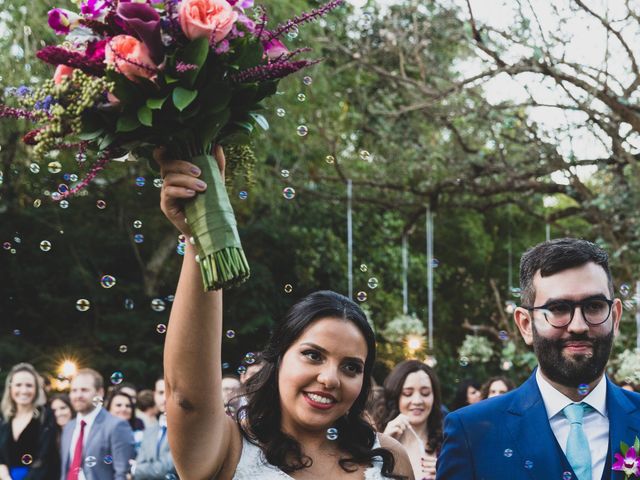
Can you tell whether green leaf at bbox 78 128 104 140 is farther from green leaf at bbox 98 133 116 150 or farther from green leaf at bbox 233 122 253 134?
green leaf at bbox 233 122 253 134

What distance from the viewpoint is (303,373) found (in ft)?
9.93

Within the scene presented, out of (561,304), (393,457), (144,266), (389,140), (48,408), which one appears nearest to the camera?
(561,304)

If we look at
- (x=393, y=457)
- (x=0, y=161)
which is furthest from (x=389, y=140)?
(x=393, y=457)

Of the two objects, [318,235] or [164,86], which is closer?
[164,86]

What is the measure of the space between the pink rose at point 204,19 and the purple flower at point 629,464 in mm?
1691

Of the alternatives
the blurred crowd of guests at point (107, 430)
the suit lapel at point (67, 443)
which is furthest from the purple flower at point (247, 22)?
the suit lapel at point (67, 443)

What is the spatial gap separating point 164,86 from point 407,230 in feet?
49.8

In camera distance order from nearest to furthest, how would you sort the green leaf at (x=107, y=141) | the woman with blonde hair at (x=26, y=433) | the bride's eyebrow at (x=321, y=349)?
1. the green leaf at (x=107, y=141)
2. the bride's eyebrow at (x=321, y=349)
3. the woman with blonde hair at (x=26, y=433)

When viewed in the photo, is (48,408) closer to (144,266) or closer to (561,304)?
(561,304)

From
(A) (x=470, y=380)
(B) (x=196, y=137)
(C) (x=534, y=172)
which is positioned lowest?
(B) (x=196, y=137)

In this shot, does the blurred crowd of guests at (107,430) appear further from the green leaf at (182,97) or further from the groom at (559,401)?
the green leaf at (182,97)

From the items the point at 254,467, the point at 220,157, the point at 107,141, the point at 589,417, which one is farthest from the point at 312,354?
the point at 107,141

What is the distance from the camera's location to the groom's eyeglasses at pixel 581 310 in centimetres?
298

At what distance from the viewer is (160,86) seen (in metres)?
2.42
